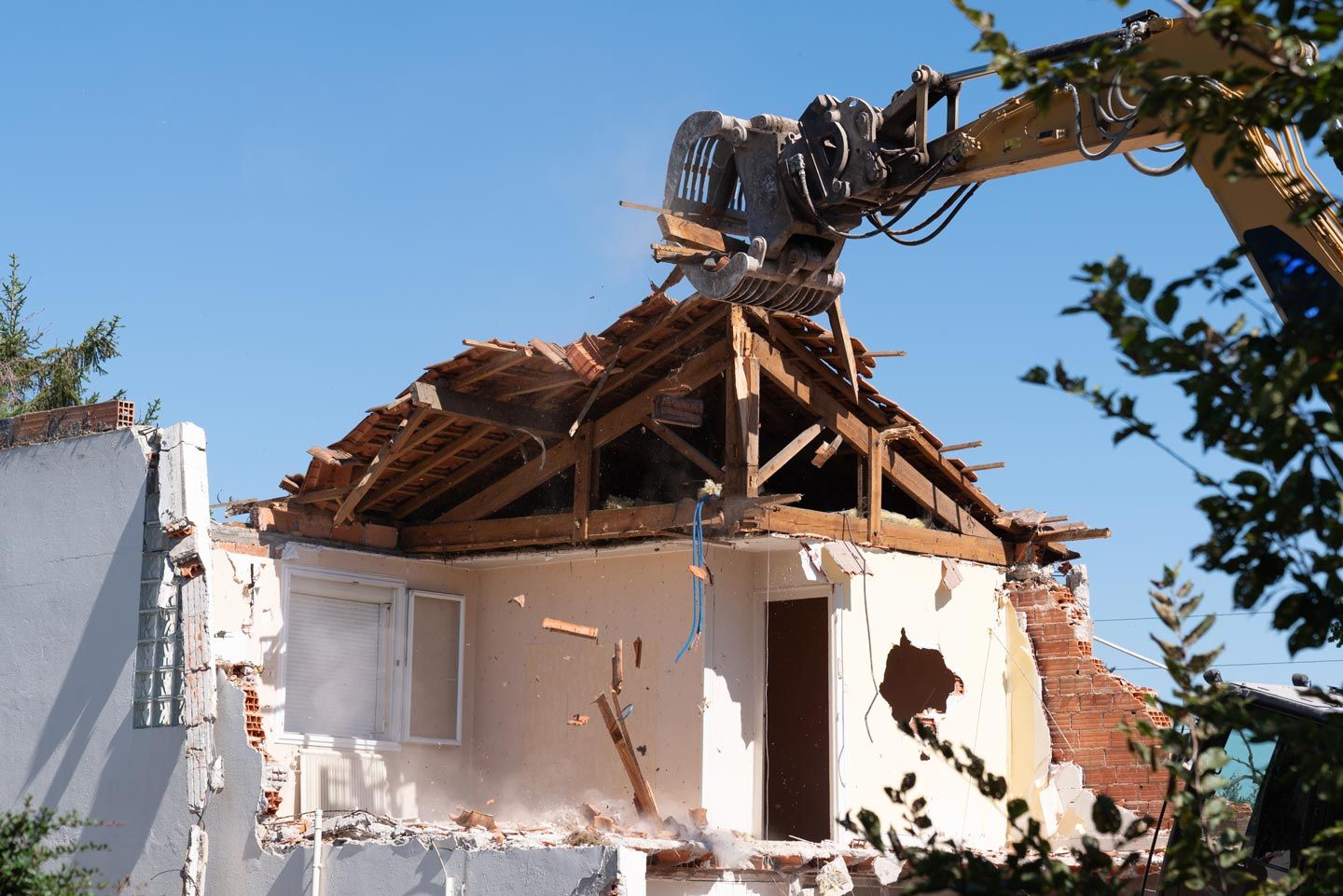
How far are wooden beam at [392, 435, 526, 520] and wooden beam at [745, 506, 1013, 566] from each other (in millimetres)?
2764

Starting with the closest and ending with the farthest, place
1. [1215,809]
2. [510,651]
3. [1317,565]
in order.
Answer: [1317,565], [1215,809], [510,651]

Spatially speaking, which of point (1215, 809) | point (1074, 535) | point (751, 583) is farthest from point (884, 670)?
point (1215, 809)

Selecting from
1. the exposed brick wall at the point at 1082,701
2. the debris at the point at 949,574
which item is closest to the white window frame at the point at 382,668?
the debris at the point at 949,574

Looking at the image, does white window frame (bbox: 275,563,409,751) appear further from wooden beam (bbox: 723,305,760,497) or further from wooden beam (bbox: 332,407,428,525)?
wooden beam (bbox: 723,305,760,497)

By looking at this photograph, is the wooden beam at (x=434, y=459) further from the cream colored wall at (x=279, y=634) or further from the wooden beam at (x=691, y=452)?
the wooden beam at (x=691, y=452)

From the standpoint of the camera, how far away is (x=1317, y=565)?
296 cm

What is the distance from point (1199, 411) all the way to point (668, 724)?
1045 cm

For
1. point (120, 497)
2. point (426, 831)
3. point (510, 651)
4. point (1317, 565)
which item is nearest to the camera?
point (1317, 565)

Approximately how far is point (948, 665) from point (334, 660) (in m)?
6.15

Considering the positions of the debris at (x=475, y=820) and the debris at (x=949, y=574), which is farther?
the debris at (x=949, y=574)

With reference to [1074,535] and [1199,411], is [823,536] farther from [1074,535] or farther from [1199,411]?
Answer: [1199,411]

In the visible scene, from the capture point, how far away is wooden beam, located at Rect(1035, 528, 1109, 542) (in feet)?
49.5

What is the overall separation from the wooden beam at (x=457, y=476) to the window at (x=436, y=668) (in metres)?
0.92

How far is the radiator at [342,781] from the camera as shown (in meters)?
13.8
